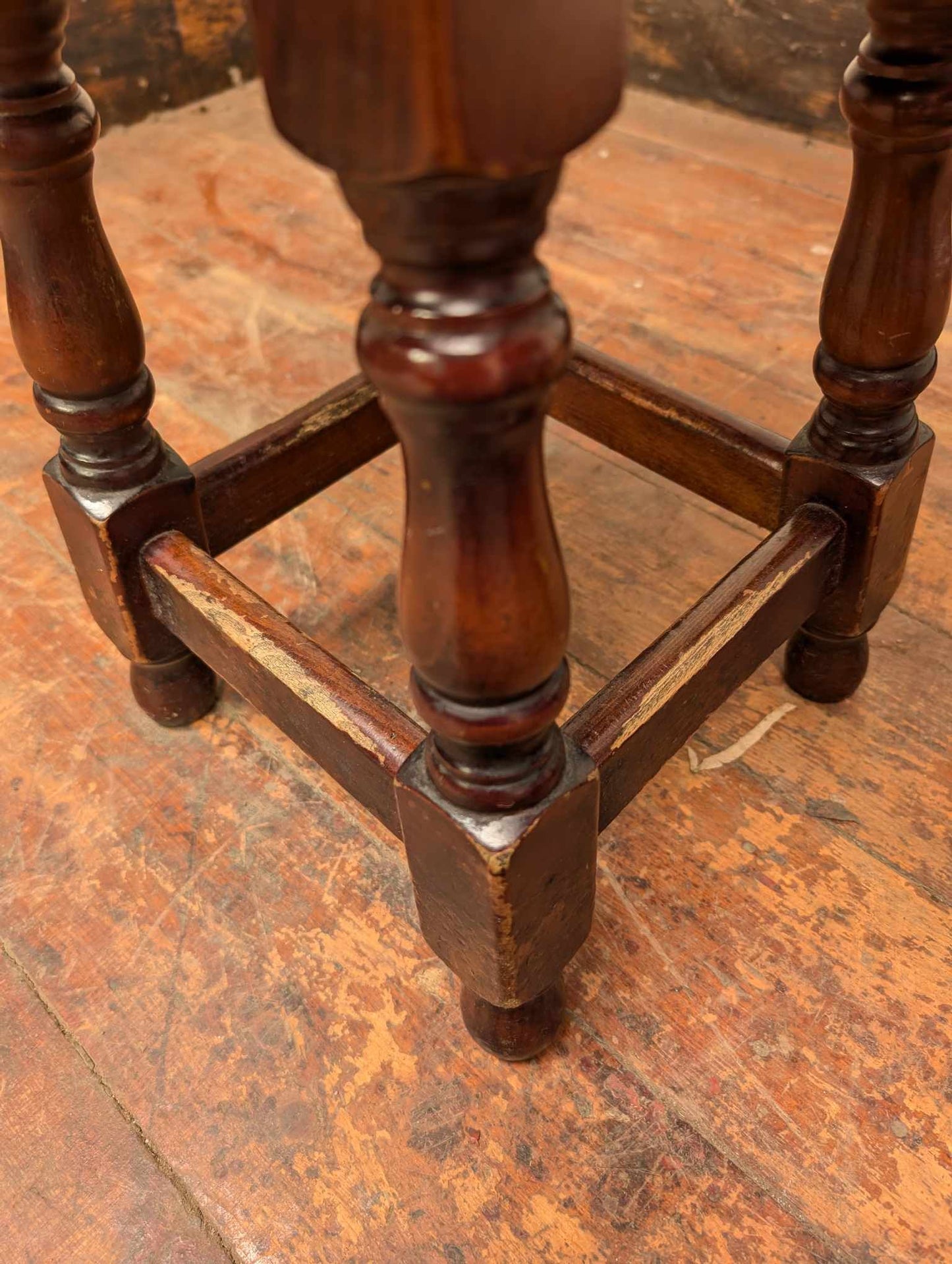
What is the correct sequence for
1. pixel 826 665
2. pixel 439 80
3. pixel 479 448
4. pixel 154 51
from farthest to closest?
pixel 154 51, pixel 826 665, pixel 479 448, pixel 439 80

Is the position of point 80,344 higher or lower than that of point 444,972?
higher

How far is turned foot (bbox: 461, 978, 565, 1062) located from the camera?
694 millimetres

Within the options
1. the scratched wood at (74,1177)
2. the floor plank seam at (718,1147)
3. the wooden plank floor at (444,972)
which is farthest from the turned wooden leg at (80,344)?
the floor plank seam at (718,1147)

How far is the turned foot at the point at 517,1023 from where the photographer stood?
69 centimetres

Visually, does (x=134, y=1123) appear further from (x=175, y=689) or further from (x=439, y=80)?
(x=439, y=80)

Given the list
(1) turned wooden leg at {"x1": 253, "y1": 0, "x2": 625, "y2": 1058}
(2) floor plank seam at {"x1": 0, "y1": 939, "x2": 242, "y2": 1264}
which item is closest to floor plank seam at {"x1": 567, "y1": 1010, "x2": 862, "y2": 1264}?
(1) turned wooden leg at {"x1": 253, "y1": 0, "x2": 625, "y2": 1058}

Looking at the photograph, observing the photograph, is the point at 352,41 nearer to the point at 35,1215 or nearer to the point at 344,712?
the point at 344,712

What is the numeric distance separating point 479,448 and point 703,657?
0.32m

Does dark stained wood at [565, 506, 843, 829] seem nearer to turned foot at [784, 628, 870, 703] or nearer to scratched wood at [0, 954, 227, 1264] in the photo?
turned foot at [784, 628, 870, 703]

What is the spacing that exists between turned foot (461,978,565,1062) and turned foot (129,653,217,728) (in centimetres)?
36

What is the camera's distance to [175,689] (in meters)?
0.94

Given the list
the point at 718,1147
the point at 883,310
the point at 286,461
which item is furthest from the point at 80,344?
the point at 718,1147

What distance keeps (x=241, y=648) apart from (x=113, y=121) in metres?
1.51

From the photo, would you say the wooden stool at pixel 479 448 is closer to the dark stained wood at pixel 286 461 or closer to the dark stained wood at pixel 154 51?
the dark stained wood at pixel 286 461
